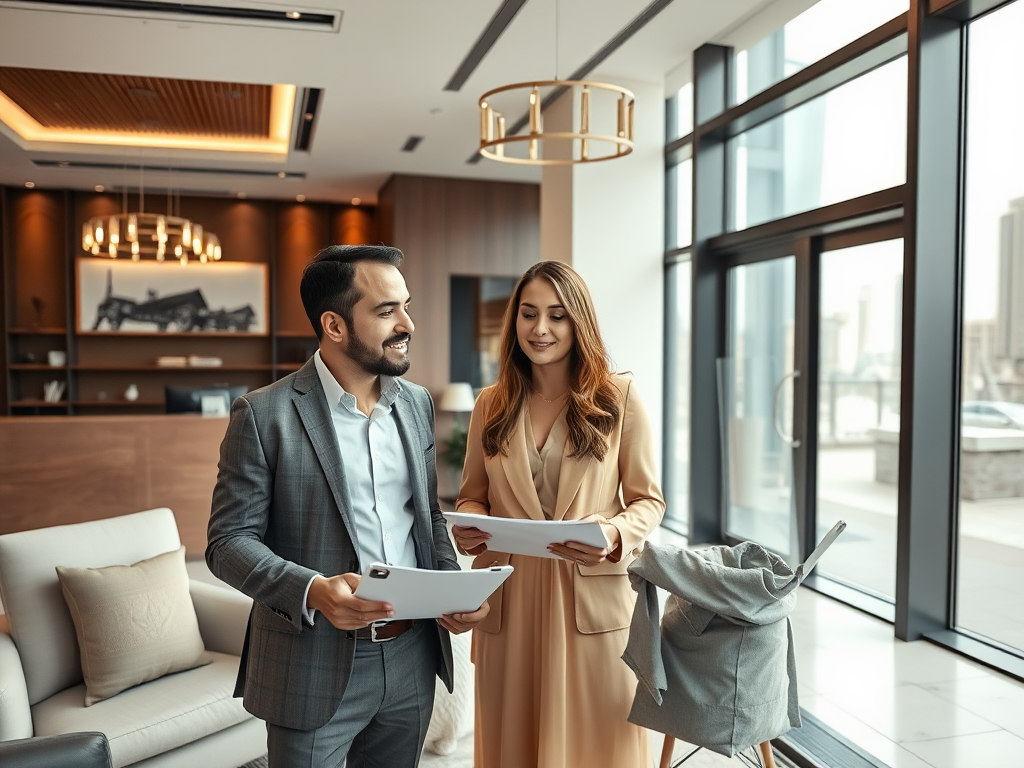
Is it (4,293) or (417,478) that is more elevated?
(4,293)

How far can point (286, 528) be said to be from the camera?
62.4 inches

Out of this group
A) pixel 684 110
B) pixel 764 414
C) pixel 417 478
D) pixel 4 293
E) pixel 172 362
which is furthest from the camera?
pixel 172 362

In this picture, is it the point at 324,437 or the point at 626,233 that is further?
the point at 626,233

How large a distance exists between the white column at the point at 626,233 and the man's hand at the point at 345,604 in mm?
4872

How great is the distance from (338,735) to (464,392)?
7003mm

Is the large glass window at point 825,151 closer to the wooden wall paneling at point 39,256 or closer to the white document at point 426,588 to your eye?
the white document at point 426,588

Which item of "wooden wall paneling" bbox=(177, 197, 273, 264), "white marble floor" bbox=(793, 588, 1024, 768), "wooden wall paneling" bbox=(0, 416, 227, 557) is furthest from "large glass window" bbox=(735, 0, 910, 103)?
"wooden wall paneling" bbox=(177, 197, 273, 264)

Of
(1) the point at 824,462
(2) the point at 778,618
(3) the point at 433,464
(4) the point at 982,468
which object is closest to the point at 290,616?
(3) the point at 433,464

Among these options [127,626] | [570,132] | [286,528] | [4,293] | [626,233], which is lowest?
[127,626]

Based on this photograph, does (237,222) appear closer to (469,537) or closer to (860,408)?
(860,408)

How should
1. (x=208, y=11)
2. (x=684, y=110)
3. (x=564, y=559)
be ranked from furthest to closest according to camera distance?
1. (x=684, y=110)
2. (x=208, y=11)
3. (x=564, y=559)

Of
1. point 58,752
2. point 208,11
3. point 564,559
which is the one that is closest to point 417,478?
point 564,559

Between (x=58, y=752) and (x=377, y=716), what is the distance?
0.63 m

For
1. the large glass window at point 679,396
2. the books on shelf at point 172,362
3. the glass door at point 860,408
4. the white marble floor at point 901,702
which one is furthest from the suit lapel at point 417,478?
the books on shelf at point 172,362
